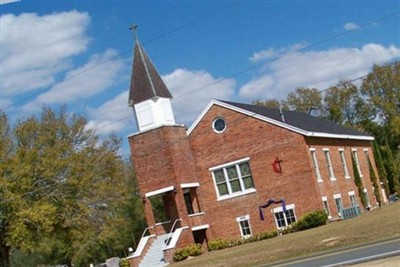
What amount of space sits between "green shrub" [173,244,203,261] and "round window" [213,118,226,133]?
292 inches

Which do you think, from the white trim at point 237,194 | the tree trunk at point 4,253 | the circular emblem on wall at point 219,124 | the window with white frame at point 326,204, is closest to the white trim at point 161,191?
the white trim at point 237,194

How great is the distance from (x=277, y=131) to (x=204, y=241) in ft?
25.6

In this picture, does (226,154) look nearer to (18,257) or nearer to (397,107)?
(397,107)

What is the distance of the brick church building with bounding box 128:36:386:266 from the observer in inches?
1558

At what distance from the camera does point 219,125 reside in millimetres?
41938

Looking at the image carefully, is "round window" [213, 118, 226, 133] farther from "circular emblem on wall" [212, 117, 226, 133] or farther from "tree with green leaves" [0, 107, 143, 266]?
"tree with green leaves" [0, 107, 143, 266]

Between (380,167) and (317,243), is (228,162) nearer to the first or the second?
(317,243)

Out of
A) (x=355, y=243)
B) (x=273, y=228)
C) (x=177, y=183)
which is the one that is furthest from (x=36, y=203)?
(x=355, y=243)

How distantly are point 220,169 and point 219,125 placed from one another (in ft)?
8.53

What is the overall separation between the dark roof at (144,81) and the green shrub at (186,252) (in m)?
9.26

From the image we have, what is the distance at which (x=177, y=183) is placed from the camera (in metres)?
39.9

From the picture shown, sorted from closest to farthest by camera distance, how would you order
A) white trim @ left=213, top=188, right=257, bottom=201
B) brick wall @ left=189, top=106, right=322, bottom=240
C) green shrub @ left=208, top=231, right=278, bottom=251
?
green shrub @ left=208, top=231, right=278, bottom=251, brick wall @ left=189, top=106, right=322, bottom=240, white trim @ left=213, top=188, right=257, bottom=201

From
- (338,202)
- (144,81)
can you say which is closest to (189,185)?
(144,81)

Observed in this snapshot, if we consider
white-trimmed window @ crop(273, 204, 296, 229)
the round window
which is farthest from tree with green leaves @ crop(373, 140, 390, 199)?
the round window
